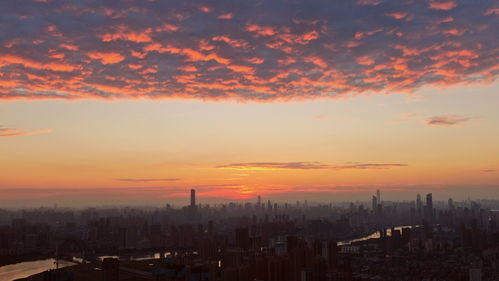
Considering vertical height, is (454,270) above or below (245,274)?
below

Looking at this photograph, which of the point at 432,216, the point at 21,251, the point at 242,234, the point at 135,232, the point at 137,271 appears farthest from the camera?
the point at 432,216

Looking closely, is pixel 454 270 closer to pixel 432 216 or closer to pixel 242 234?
pixel 242 234

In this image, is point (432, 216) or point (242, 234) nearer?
point (242, 234)

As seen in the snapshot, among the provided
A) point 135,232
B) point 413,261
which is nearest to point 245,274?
point 413,261

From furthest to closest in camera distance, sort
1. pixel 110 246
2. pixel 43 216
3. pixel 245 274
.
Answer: pixel 43 216 < pixel 110 246 < pixel 245 274

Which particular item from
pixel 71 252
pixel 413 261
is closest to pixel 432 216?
pixel 413 261

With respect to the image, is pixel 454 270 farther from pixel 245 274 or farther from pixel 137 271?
pixel 137 271
